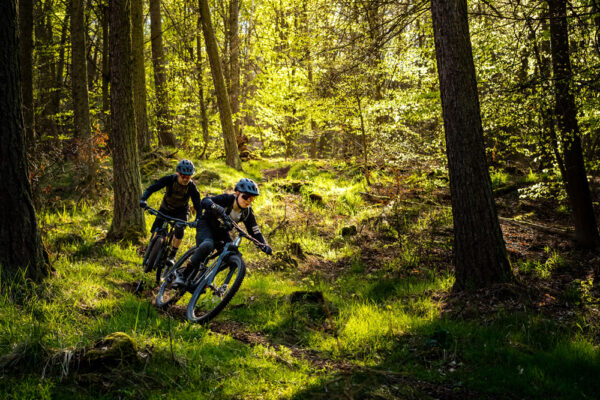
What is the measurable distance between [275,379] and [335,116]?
12.4 metres

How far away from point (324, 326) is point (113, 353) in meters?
3.17

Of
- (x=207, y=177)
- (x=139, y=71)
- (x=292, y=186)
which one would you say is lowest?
(x=292, y=186)

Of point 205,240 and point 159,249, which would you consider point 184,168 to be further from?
point 205,240

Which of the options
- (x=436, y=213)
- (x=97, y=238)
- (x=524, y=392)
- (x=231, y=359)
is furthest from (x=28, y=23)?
(x=524, y=392)

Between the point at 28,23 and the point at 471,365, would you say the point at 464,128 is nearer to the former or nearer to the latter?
the point at 471,365

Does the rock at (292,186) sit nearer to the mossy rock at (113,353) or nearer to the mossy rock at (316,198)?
the mossy rock at (316,198)

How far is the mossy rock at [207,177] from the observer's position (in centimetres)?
1477

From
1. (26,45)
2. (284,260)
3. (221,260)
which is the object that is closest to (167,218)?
(221,260)

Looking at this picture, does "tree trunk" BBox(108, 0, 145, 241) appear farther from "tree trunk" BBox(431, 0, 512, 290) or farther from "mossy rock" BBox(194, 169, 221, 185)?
"tree trunk" BBox(431, 0, 512, 290)

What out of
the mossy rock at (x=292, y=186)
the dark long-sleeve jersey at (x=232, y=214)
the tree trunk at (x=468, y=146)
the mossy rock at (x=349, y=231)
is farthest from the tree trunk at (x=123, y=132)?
the mossy rock at (x=292, y=186)

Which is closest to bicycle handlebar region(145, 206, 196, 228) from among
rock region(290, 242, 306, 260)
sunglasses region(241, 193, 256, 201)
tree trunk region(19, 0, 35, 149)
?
sunglasses region(241, 193, 256, 201)

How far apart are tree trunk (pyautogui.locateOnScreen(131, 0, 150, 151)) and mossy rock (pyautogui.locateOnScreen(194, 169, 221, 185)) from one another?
114 inches

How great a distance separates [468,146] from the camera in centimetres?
647

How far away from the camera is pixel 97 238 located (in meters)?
9.34
